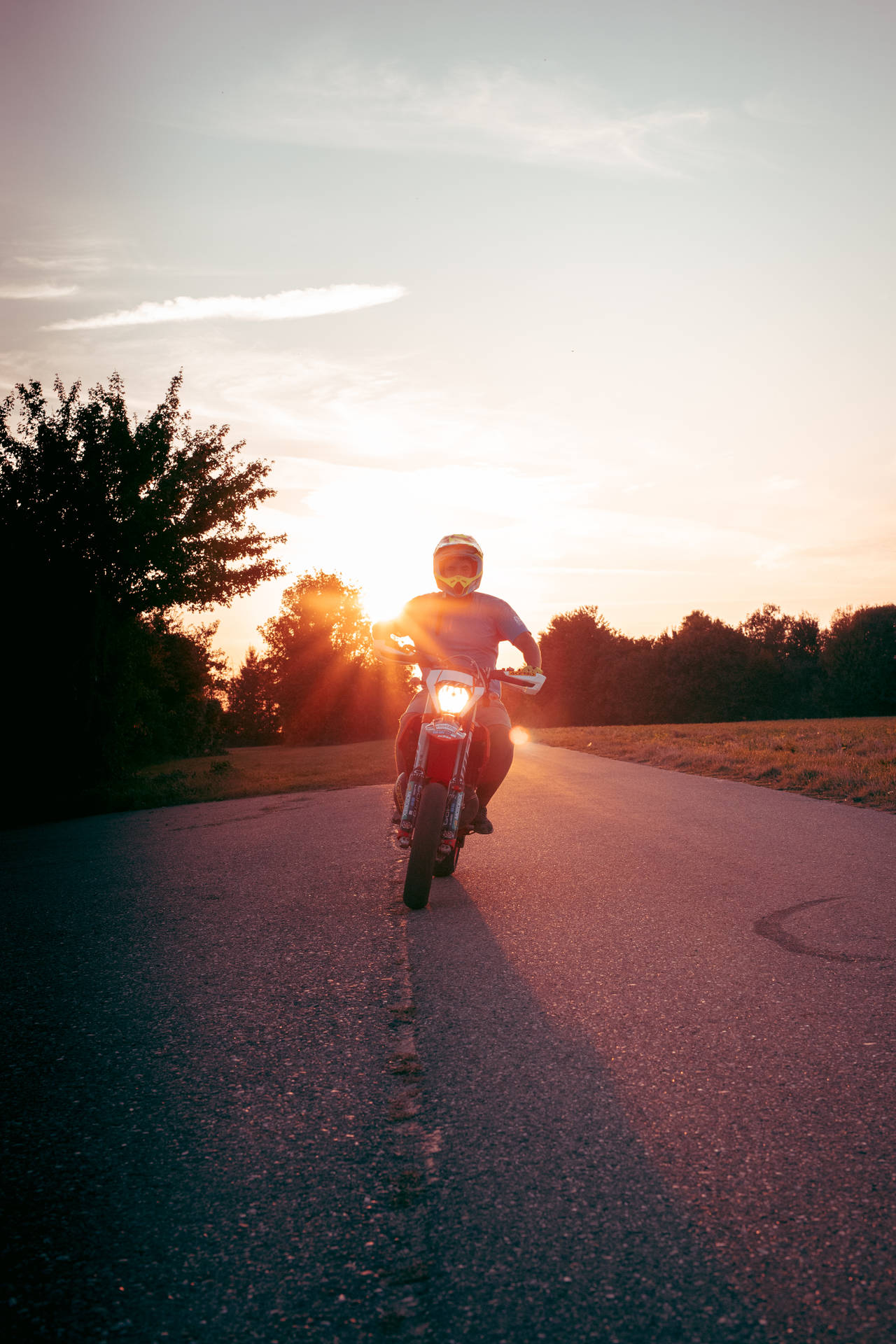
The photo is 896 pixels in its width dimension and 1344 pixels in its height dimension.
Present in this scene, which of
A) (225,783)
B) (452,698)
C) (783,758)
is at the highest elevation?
(452,698)

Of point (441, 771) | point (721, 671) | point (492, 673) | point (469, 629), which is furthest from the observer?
point (721, 671)

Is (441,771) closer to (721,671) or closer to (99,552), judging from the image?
(99,552)

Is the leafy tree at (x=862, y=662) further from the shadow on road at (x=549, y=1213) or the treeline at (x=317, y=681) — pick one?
the shadow on road at (x=549, y=1213)

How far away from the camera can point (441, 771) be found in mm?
5453

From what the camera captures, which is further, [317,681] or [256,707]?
[256,707]

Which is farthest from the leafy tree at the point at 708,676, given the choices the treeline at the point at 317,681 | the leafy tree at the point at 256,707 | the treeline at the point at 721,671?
the leafy tree at the point at 256,707

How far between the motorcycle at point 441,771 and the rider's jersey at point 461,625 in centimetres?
26

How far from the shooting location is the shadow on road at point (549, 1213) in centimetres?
168

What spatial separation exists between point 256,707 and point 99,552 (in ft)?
172

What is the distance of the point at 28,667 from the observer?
1312cm

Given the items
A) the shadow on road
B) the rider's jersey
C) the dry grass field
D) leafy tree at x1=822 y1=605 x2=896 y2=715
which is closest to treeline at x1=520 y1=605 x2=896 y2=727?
leafy tree at x1=822 y1=605 x2=896 y2=715

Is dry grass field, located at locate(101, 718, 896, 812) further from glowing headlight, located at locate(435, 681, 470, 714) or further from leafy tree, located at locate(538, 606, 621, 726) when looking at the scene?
leafy tree, located at locate(538, 606, 621, 726)

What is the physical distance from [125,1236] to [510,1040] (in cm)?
150

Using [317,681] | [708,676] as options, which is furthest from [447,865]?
[708,676]
